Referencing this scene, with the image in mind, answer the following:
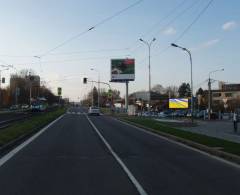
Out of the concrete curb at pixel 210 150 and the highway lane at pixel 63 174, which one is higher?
the concrete curb at pixel 210 150

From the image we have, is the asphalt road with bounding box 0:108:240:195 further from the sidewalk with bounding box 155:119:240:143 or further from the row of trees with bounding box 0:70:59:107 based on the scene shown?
the row of trees with bounding box 0:70:59:107

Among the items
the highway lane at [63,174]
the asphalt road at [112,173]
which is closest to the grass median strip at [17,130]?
the asphalt road at [112,173]

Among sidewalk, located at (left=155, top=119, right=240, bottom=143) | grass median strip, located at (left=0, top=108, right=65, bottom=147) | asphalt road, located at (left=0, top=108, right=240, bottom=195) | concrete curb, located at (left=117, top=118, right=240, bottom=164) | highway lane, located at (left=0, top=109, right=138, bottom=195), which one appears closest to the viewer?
highway lane, located at (left=0, top=109, right=138, bottom=195)

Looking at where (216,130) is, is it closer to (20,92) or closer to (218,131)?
(218,131)

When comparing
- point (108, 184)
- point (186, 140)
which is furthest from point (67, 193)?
point (186, 140)

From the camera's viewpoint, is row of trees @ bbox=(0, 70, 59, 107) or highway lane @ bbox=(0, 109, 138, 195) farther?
row of trees @ bbox=(0, 70, 59, 107)

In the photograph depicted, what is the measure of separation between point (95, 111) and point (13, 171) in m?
70.0

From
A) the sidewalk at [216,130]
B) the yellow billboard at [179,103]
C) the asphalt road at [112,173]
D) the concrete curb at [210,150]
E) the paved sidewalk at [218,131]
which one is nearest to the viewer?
the asphalt road at [112,173]

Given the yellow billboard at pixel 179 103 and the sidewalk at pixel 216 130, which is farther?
the yellow billboard at pixel 179 103

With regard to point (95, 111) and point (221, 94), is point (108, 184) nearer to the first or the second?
point (95, 111)

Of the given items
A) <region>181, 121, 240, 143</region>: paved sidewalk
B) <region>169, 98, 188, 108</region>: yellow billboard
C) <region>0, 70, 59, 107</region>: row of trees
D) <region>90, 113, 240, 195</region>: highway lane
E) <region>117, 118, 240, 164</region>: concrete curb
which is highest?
<region>0, 70, 59, 107</region>: row of trees

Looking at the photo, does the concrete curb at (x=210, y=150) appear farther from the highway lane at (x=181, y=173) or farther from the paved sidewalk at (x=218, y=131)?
the paved sidewalk at (x=218, y=131)

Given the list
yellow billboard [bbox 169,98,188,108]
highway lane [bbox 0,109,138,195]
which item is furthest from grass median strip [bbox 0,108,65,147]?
yellow billboard [bbox 169,98,188,108]

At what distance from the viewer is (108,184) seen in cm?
1016
